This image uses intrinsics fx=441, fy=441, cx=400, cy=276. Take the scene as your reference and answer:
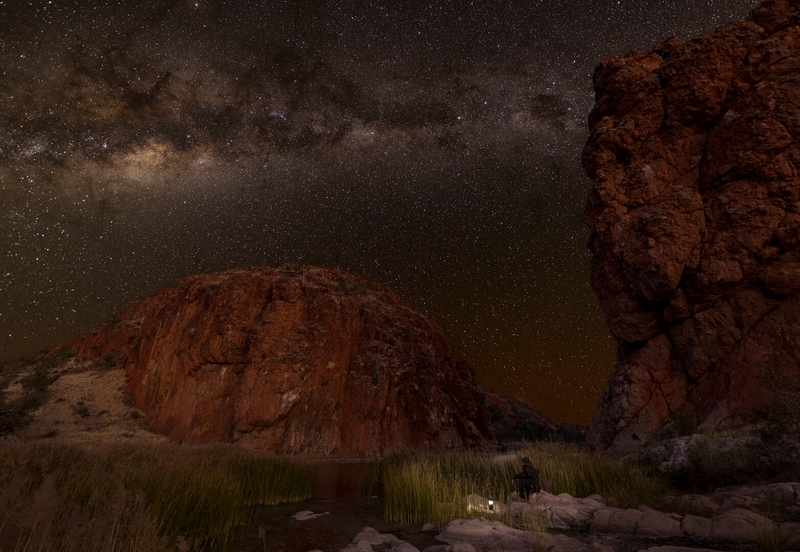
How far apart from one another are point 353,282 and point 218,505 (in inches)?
2390

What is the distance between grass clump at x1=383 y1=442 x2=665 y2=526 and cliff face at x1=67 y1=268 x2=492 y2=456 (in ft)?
112

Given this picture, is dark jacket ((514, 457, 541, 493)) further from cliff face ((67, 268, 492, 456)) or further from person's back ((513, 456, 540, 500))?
cliff face ((67, 268, 492, 456))

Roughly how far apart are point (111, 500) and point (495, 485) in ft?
30.1

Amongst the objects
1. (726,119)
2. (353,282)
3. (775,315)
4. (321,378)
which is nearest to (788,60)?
(726,119)

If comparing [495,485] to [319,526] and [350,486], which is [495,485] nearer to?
[319,526]

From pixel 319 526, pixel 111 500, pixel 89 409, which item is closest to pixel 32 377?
pixel 89 409

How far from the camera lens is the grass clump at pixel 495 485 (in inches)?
430

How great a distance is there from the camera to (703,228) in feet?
71.0

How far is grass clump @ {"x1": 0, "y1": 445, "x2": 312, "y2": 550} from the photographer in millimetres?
4477

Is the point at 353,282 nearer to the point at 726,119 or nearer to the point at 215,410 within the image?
the point at 215,410

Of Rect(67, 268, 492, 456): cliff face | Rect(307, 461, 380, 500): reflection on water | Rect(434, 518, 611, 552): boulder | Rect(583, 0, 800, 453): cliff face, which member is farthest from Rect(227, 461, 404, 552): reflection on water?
Rect(67, 268, 492, 456): cliff face

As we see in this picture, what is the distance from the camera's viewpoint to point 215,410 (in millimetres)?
46219

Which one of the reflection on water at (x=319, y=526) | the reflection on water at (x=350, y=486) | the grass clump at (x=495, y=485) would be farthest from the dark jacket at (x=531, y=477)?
the reflection on water at (x=350, y=486)

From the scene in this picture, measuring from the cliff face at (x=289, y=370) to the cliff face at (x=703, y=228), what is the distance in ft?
98.4
